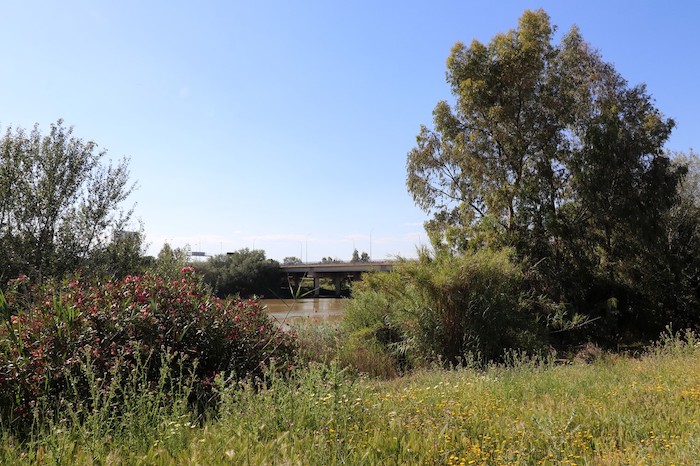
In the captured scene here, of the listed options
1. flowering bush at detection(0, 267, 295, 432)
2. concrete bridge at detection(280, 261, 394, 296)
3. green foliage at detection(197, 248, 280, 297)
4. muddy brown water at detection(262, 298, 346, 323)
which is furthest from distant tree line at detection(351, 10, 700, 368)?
concrete bridge at detection(280, 261, 394, 296)

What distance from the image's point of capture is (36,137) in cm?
1385

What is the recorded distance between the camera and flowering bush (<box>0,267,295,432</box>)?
4.27m

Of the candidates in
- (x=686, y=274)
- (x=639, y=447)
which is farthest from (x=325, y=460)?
(x=686, y=274)

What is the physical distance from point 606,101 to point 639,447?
60.9 feet

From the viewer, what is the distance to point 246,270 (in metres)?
39.3

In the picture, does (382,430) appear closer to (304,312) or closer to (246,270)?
(304,312)

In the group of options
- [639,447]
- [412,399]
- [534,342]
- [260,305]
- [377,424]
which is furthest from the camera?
[534,342]

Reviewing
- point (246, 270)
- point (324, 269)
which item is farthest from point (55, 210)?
point (324, 269)

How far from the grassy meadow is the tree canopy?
41.9ft

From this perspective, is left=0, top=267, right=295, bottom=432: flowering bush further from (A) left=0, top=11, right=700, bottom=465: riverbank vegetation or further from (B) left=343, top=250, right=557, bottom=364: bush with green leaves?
(B) left=343, top=250, right=557, bottom=364: bush with green leaves

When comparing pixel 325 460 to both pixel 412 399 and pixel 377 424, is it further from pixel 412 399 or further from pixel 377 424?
pixel 412 399

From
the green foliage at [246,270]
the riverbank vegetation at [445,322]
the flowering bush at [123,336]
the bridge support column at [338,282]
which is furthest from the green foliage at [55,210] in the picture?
the bridge support column at [338,282]

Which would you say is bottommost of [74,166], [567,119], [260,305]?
[260,305]

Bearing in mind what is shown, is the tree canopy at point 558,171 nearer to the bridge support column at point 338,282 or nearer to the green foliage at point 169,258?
the green foliage at point 169,258
